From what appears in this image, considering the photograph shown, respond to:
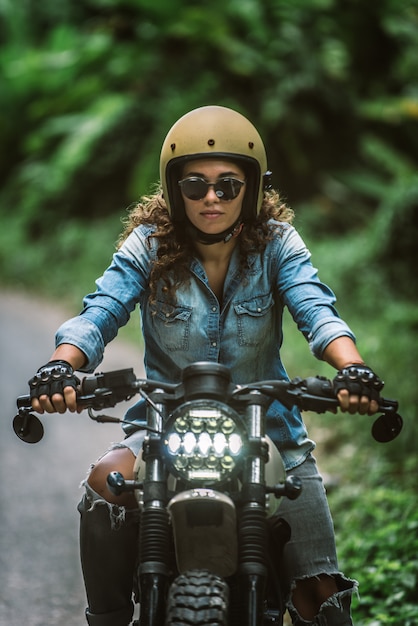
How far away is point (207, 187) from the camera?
298 cm

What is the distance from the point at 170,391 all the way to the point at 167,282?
0.64 m

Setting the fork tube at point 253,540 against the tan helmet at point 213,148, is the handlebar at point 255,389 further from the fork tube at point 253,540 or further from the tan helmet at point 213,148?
the tan helmet at point 213,148

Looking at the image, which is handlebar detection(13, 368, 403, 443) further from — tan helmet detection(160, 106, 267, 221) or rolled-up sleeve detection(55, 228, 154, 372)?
tan helmet detection(160, 106, 267, 221)

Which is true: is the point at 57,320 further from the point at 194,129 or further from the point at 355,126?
the point at 194,129

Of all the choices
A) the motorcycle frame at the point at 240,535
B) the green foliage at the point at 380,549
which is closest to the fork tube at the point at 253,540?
the motorcycle frame at the point at 240,535

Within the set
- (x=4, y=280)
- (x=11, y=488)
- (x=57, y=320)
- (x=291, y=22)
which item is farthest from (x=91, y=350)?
(x=4, y=280)

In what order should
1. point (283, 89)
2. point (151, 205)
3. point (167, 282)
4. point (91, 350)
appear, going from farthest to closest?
point (283, 89) < point (151, 205) < point (167, 282) < point (91, 350)

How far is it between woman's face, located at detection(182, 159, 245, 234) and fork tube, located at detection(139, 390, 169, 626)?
0.85 metres

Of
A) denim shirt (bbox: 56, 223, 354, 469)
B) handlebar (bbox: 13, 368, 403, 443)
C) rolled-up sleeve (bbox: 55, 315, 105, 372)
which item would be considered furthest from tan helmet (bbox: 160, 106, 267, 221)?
handlebar (bbox: 13, 368, 403, 443)

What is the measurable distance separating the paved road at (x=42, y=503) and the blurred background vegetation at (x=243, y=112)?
9.22ft

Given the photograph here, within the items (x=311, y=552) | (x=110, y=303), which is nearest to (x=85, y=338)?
(x=110, y=303)

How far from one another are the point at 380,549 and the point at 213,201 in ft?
8.42

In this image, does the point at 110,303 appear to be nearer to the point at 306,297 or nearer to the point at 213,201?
the point at 213,201

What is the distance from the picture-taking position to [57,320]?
42.8 feet
